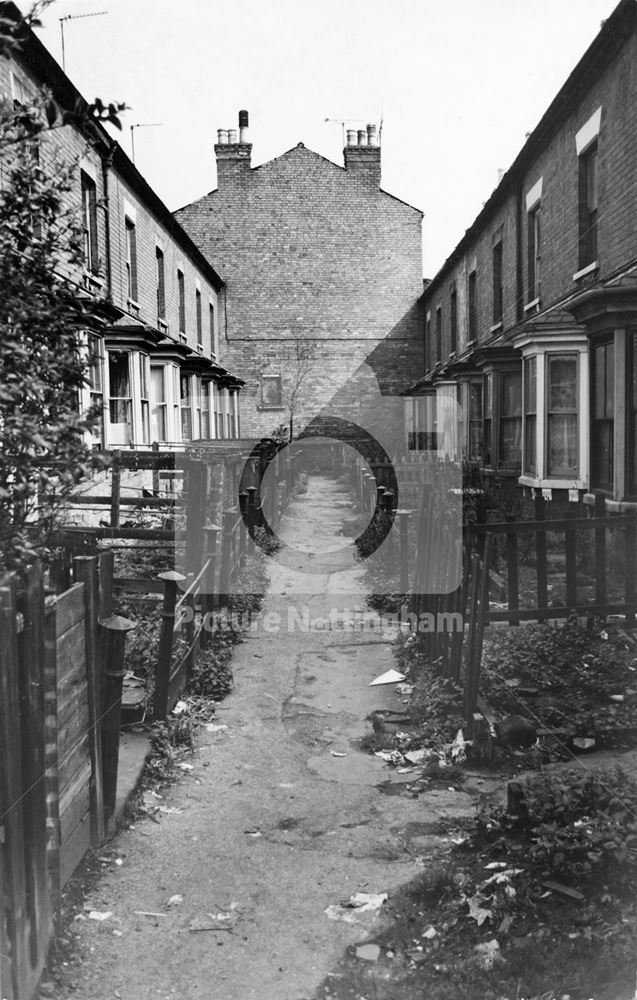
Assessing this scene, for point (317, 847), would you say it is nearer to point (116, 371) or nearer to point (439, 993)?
point (439, 993)

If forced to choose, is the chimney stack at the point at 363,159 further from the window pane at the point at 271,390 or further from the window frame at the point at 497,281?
the window frame at the point at 497,281

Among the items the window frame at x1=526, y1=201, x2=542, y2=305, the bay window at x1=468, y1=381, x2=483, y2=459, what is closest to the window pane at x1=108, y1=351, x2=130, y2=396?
the bay window at x1=468, y1=381, x2=483, y2=459

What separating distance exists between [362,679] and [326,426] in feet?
79.0

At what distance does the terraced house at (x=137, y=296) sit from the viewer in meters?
13.2

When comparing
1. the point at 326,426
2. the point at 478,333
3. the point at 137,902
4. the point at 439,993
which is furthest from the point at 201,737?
the point at 326,426

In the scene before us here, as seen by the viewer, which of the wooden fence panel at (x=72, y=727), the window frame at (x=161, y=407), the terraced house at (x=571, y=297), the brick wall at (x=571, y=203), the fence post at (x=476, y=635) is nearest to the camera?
the wooden fence panel at (x=72, y=727)

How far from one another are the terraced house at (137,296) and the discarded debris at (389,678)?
4554 mm

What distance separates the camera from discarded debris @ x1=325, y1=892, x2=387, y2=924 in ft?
12.6

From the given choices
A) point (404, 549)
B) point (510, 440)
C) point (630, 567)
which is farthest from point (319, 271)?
A: point (630, 567)

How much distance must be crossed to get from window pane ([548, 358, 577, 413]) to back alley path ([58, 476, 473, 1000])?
6.35 meters

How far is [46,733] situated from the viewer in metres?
3.44

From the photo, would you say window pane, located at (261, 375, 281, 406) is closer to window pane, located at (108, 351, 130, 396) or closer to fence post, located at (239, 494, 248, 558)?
window pane, located at (108, 351, 130, 396)

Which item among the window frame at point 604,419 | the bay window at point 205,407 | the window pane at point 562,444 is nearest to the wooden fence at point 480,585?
the window frame at point 604,419

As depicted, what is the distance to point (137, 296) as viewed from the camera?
781 inches
